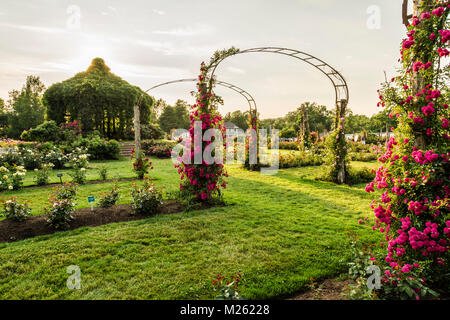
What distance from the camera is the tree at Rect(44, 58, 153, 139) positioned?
20.0 metres

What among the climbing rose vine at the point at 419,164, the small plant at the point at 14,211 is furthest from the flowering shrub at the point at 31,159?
the climbing rose vine at the point at 419,164

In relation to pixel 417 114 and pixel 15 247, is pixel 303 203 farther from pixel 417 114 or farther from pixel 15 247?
pixel 15 247

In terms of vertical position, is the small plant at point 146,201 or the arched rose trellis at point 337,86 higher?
the arched rose trellis at point 337,86

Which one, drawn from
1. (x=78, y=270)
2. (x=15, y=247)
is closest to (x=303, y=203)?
(x=78, y=270)

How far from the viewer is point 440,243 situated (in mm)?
2363

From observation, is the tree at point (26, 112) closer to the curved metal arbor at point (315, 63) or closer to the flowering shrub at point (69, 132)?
the flowering shrub at point (69, 132)

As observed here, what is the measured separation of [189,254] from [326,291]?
1.91 metres

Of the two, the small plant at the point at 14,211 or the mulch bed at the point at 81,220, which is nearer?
the mulch bed at the point at 81,220

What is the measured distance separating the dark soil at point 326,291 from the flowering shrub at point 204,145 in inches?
128

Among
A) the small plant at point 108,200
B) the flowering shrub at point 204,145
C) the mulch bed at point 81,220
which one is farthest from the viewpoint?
the flowering shrub at point 204,145

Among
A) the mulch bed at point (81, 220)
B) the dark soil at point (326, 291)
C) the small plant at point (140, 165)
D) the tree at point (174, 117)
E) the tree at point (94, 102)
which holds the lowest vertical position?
the dark soil at point (326, 291)

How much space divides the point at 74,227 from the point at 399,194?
17.3 feet

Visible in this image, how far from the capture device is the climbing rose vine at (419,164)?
2.38 meters

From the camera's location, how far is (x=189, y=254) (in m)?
3.51
